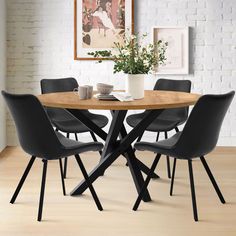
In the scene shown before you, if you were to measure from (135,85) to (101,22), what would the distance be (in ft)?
6.81

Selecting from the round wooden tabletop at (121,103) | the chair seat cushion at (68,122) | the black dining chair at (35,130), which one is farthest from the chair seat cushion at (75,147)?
the chair seat cushion at (68,122)

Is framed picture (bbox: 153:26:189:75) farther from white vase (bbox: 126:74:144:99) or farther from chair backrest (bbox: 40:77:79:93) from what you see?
white vase (bbox: 126:74:144:99)

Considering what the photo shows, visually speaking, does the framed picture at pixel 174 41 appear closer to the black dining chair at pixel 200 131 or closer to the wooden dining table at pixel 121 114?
the wooden dining table at pixel 121 114

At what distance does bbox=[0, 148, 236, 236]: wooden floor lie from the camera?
3.32 metres

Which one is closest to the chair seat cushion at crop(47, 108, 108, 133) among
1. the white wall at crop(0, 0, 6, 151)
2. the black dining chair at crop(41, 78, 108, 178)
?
the black dining chair at crop(41, 78, 108, 178)

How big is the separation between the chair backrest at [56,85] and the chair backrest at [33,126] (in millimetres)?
1596

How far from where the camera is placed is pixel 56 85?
5.19 metres

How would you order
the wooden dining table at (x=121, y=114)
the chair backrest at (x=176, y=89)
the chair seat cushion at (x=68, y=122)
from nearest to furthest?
1. the wooden dining table at (x=121, y=114)
2. the chair seat cushion at (x=68, y=122)
3. the chair backrest at (x=176, y=89)

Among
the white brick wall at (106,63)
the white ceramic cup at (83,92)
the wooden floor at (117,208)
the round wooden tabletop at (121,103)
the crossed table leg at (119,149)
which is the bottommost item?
the wooden floor at (117,208)

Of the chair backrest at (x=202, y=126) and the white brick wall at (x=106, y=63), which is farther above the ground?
the white brick wall at (x=106, y=63)

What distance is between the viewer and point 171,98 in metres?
4.04

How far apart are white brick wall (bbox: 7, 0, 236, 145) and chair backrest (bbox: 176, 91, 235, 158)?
2.52 metres

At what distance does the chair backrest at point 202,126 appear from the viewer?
11.0 ft

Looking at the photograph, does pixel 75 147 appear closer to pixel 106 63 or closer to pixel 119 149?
Result: pixel 119 149
